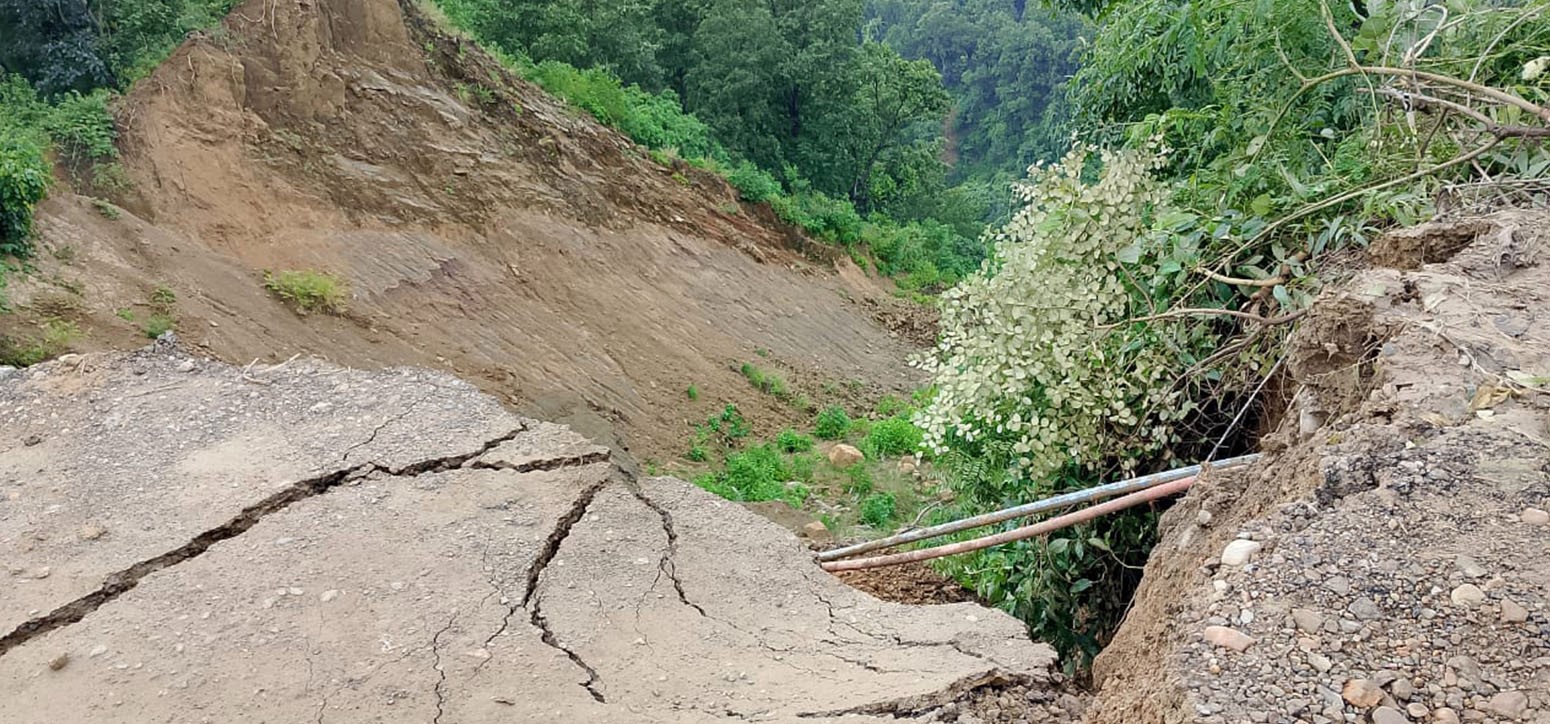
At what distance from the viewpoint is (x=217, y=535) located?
332 centimetres

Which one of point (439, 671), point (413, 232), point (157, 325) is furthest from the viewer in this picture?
point (413, 232)

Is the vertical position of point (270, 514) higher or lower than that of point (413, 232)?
higher

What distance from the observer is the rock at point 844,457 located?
34.6ft

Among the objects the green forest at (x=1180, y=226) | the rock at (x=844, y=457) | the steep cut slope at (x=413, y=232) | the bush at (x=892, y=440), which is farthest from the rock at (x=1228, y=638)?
the bush at (x=892, y=440)

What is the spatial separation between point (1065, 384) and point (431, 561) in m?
2.34

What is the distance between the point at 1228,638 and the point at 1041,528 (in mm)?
1327

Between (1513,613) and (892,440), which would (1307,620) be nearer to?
(1513,613)

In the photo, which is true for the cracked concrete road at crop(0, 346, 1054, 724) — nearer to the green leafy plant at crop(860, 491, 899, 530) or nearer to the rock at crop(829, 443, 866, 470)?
the green leafy plant at crop(860, 491, 899, 530)

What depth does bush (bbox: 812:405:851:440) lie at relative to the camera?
1166cm

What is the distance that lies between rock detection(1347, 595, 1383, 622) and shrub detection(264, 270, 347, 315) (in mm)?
9943

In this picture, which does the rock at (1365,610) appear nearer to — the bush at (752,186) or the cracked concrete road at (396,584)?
the cracked concrete road at (396,584)

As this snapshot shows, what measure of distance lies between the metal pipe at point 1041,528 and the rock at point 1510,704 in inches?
42.8

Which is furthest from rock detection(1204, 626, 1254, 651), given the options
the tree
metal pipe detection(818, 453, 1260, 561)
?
the tree

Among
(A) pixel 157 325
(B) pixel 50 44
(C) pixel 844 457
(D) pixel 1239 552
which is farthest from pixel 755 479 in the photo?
(B) pixel 50 44
